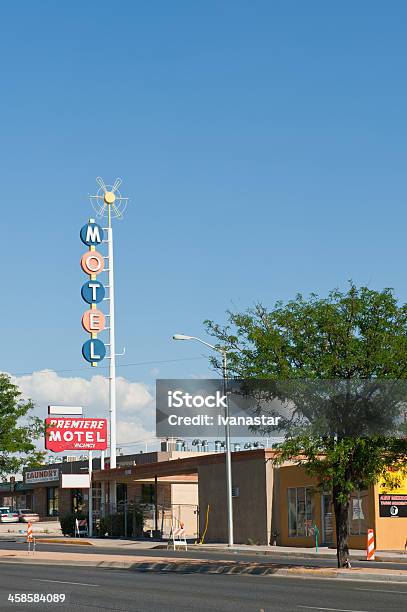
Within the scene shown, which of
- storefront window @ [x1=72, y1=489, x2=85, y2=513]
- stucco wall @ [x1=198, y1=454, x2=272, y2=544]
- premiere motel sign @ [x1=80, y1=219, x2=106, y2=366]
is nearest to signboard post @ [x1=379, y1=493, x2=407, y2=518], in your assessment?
stucco wall @ [x1=198, y1=454, x2=272, y2=544]

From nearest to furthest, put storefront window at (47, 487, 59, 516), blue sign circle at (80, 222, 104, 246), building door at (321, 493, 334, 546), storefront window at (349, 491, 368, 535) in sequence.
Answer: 1. storefront window at (349, 491, 368, 535)
2. building door at (321, 493, 334, 546)
3. blue sign circle at (80, 222, 104, 246)
4. storefront window at (47, 487, 59, 516)

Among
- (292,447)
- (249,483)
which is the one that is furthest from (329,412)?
(249,483)

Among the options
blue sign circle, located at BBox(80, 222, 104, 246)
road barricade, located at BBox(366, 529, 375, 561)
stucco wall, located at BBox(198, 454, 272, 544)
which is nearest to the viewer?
road barricade, located at BBox(366, 529, 375, 561)

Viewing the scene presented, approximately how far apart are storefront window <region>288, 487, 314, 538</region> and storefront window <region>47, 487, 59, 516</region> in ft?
159

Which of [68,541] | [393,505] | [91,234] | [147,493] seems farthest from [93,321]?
[393,505]

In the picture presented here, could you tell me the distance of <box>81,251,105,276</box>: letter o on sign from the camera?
271ft

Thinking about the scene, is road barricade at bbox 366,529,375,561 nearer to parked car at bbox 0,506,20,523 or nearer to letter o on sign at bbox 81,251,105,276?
letter o on sign at bbox 81,251,105,276

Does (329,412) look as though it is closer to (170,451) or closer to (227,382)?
(227,382)

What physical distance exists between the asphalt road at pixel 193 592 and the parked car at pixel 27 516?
2409 inches

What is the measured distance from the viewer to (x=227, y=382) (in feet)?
107

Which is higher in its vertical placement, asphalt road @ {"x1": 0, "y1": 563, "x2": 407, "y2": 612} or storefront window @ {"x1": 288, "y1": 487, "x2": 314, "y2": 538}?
storefront window @ {"x1": 288, "y1": 487, "x2": 314, "y2": 538}

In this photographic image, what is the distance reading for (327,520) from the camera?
Result: 1754 inches

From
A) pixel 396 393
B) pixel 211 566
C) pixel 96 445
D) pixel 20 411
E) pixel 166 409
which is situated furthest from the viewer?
pixel 96 445

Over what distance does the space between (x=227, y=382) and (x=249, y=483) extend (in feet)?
59.4
